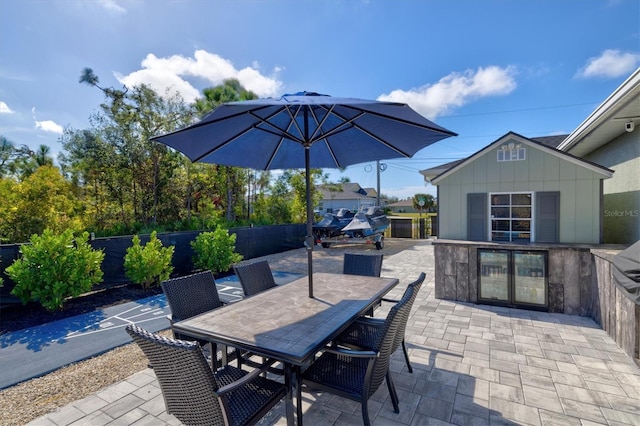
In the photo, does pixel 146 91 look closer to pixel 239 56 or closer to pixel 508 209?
pixel 239 56

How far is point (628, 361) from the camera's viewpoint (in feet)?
9.49

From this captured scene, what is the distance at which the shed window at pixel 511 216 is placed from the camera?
4832 millimetres

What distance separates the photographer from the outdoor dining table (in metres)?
1.76

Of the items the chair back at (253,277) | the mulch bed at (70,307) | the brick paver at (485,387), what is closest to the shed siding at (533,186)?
the brick paver at (485,387)

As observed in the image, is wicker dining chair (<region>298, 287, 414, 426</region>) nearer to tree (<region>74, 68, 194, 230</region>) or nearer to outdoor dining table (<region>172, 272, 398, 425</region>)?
outdoor dining table (<region>172, 272, 398, 425</region>)

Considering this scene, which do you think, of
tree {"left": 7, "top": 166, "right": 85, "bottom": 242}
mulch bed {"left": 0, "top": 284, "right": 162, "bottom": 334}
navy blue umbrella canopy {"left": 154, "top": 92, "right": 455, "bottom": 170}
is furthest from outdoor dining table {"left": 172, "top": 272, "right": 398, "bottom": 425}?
tree {"left": 7, "top": 166, "right": 85, "bottom": 242}

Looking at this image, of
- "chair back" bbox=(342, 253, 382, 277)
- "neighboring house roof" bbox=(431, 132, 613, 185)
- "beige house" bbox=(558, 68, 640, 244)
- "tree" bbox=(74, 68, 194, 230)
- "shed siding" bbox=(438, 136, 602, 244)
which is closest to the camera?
"beige house" bbox=(558, 68, 640, 244)

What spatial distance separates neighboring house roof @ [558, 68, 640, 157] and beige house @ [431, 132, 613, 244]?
61 centimetres

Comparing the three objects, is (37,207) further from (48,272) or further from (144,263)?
(144,263)

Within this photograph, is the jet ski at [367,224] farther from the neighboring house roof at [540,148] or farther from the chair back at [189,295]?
the chair back at [189,295]

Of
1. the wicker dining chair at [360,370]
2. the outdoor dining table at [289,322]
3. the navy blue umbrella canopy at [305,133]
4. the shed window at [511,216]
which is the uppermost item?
the navy blue umbrella canopy at [305,133]

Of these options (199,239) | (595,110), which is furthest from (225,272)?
(595,110)

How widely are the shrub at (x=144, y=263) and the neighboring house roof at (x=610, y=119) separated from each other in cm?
720

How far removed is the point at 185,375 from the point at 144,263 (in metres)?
4.85
